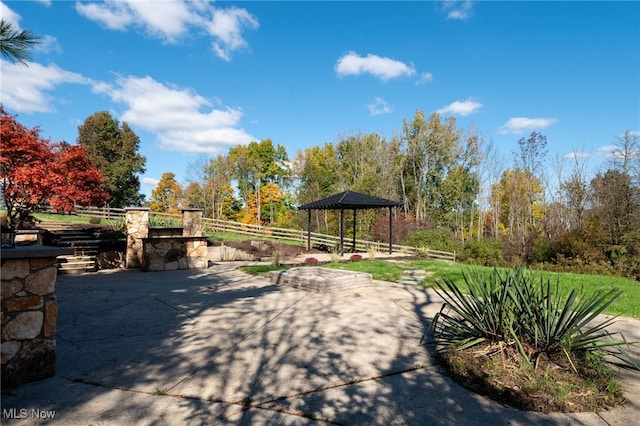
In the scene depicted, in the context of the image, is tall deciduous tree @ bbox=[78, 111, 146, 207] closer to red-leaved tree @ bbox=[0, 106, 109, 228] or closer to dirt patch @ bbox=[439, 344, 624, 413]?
red-leaved tree @ bbox=[0, 106, 109, 228]

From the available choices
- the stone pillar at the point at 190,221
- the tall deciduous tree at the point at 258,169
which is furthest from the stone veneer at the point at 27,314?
the tall deciduous tree at the point at 258,169

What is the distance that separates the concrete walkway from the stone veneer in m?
0.16

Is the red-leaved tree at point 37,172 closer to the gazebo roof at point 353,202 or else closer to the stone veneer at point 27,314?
the gazebo roof at point 353,202

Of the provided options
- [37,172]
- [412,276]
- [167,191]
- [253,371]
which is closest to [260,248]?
[37,172]

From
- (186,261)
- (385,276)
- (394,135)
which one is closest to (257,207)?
(394,135)

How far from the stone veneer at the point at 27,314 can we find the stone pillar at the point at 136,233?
774 centimetres

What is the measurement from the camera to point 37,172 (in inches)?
418

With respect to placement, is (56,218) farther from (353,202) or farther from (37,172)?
(353,202)

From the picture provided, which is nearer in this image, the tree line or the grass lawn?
the grass lawn

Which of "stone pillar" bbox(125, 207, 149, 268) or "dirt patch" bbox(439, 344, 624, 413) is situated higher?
"stone pillar" bbox(125, 207, 149, 268)

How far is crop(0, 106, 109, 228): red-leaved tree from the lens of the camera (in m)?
10.7

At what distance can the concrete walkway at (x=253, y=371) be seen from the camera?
7.90ft

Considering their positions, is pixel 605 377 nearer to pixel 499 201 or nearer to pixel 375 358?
pixel 375 358

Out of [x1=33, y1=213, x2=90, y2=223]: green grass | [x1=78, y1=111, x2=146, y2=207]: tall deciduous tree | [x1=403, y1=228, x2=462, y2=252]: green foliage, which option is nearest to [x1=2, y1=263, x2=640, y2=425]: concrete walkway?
[x1=403, y1=228, x2=462, y2=252]: green foliage
